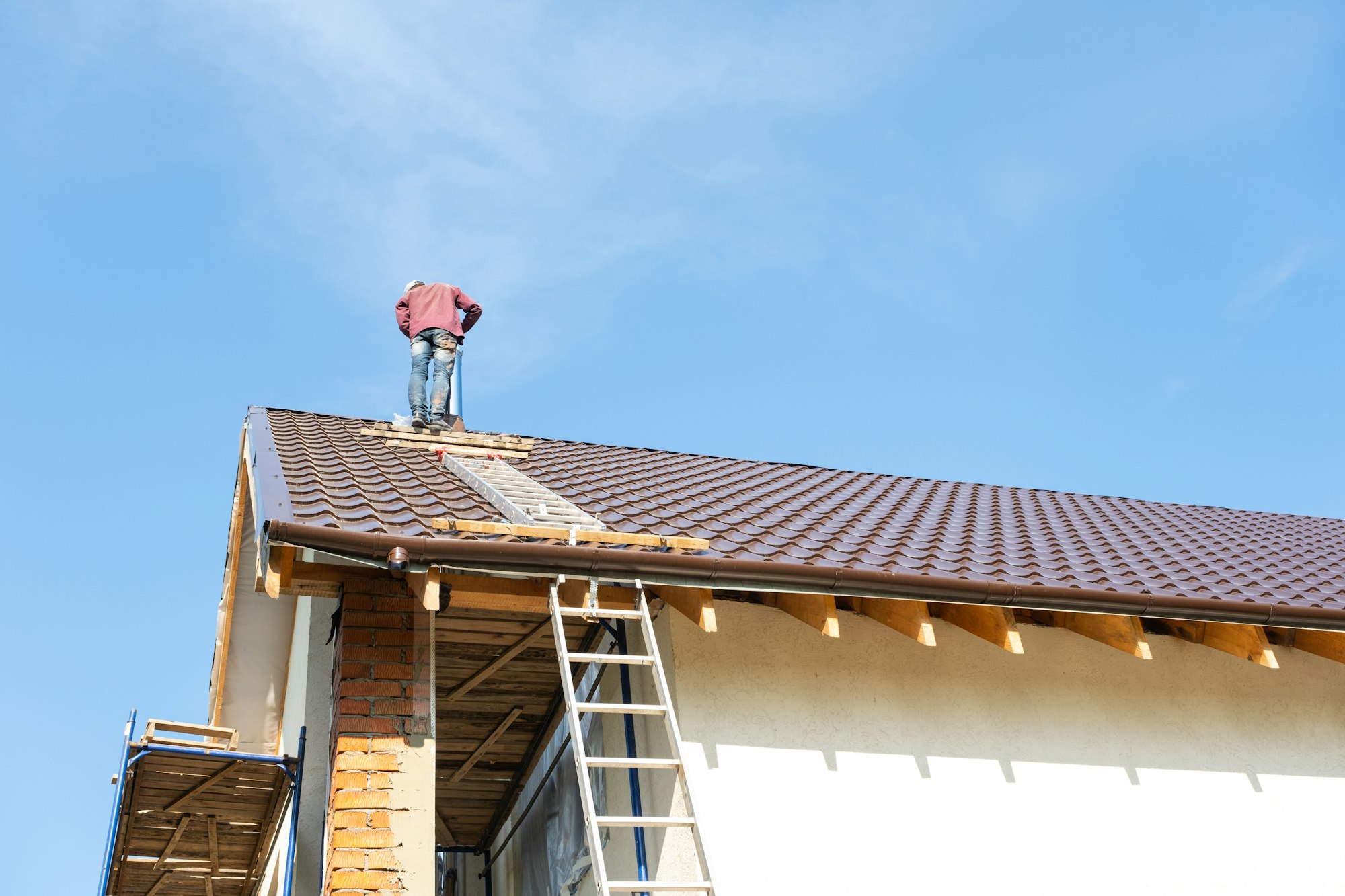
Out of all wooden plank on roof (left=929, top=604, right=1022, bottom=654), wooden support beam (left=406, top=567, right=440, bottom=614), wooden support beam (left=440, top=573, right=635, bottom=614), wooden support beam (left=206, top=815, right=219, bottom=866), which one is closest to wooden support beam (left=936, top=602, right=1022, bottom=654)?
wooden plank on roof (left=929, top=604, right=1022, bottom=654)

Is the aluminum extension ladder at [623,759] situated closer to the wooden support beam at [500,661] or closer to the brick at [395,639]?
the brick at [395,639]

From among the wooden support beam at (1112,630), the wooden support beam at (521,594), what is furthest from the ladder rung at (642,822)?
the wooden support beam at (1112,630)

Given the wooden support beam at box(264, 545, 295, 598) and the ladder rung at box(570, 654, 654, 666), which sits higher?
the wooden support beam at box(264, 545, 295, 598)

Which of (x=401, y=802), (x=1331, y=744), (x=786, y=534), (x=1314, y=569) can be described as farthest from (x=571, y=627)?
(x=1314, y=569)

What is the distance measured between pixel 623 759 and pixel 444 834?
601 cm

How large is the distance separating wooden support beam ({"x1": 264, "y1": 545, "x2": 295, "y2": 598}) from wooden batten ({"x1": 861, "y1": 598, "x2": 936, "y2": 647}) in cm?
298

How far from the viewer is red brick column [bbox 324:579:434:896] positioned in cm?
499

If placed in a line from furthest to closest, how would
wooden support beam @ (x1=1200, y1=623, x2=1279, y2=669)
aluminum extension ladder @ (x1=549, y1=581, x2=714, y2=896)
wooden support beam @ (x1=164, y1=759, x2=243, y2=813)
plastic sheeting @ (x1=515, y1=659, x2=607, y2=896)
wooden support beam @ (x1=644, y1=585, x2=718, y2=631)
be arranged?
wooden support beam @ (x1=164, y1=759, x2=243, y2=813)
plastic sheeting @ (x1=515, y1=659, x2=607, y2=896)
wooden support beam @ (x1=1200, y1=623, x2=1279, y2=669)
wooden support beam @ (x1=644, y1=585, x2=718, y2=631)
aluminum extension ladder @ (x1=549, y1=581, x2=714, y2=896)

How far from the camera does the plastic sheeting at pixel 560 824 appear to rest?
6.91 metres

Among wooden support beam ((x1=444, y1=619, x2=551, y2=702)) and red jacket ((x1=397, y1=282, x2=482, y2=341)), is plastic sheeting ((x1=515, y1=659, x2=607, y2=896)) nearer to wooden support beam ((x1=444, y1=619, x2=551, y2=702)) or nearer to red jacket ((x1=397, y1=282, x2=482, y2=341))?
wooden support beam ((x1=444, y1=619, x2=551, y2=702))

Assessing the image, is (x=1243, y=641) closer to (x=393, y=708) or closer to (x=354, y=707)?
(x=393, y=708)

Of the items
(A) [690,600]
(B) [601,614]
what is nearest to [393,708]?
(B) [601,614]

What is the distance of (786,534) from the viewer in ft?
23.5

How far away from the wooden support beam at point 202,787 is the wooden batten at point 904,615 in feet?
14.2
